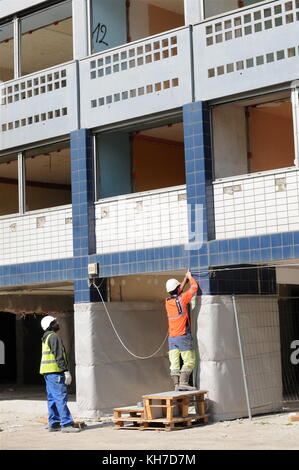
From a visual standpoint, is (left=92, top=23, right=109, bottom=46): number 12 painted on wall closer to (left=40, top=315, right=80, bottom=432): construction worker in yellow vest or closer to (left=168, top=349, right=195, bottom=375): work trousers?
(left=40, top=315, right=80, bottom=432): construction worker in yellow vest

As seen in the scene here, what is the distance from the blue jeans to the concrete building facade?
2.20m

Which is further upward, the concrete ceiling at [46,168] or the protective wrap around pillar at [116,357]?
the concrete ceiling at [46,168]

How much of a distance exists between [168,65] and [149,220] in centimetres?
283

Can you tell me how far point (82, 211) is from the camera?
59.9ft

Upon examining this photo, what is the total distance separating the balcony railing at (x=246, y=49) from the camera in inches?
598

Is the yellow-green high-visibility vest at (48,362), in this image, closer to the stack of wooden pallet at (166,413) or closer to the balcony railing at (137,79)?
the stack of wooden pallet at (166,413)

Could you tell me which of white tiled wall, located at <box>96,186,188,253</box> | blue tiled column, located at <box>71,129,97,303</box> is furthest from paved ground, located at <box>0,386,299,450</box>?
white tiled wall, located at <box>96,186,188,253</box>

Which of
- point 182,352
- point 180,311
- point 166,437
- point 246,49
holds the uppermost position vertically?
point 246,49

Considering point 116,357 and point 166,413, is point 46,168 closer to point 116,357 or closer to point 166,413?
point 116,357

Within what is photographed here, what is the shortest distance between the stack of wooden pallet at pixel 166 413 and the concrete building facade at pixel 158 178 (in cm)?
38

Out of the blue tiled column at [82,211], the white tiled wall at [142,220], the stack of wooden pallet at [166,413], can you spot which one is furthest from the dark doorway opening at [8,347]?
the stack of wooden pallet at [166,413]

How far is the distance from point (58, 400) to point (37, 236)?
512cm

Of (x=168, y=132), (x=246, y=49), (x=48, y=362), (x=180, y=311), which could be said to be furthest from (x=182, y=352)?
(x=168, y=132)

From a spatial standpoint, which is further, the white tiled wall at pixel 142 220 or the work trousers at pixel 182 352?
the white tiled wall at pixel 142 220
